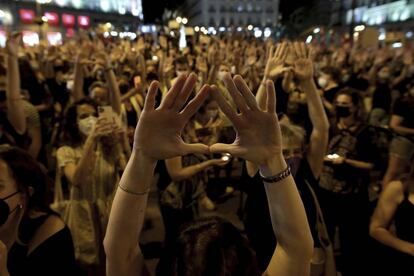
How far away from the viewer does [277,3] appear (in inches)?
3686

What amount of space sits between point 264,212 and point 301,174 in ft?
1.21

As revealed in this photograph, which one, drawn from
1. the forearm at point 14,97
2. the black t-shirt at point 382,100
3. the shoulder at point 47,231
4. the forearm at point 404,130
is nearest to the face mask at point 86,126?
the forearm at point 14,97

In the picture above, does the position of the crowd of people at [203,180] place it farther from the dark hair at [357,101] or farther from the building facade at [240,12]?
the building facade at [240,12]

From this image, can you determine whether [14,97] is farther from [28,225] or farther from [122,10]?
[122,10]

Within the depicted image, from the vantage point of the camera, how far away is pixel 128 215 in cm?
134

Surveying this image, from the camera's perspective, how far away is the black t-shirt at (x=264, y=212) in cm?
252

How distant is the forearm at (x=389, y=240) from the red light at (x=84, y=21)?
56915 millimetres

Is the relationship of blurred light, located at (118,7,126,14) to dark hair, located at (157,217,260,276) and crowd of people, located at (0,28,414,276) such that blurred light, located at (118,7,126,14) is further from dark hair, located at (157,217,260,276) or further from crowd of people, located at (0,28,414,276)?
dark hair, located at (157,217,260,276)

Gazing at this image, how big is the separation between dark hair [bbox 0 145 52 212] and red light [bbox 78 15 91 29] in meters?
56.7

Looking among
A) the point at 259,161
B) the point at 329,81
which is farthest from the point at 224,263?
the point at 329,81

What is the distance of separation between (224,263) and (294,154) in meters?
1.35

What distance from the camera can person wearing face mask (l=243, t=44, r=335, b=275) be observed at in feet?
8.28

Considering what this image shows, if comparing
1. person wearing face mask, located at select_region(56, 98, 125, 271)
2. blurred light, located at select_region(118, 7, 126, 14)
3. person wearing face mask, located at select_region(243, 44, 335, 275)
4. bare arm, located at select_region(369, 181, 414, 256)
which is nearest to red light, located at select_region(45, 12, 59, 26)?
blurred light, located at select_region(118, 7, 126, 14)

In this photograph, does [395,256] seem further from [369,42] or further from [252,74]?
[369,42]
